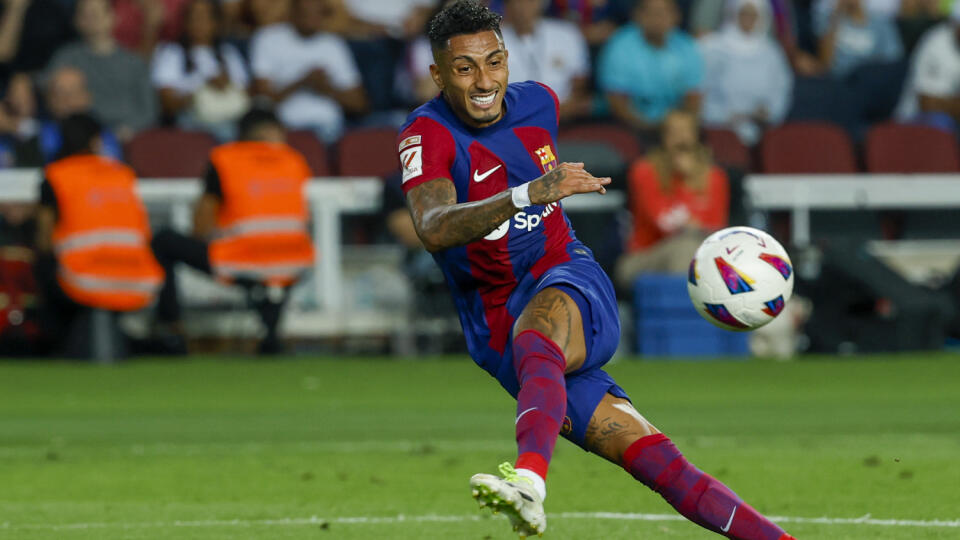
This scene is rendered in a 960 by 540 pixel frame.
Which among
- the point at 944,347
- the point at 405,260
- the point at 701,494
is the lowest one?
the point at 944,347

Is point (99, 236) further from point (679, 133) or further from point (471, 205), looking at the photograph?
point (471, 205)

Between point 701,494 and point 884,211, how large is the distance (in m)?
10.7

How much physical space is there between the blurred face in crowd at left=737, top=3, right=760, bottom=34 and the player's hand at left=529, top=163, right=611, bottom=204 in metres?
11.4

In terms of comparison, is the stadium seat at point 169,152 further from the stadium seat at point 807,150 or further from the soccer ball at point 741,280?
the soccer ball at point 741,280

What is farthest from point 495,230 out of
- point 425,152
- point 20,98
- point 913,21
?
point 913,21

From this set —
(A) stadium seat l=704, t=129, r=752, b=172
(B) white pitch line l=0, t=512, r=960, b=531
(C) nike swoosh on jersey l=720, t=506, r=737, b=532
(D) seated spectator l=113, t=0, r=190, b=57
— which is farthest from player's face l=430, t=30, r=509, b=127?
(D) seated spectator l=113, t=0, r=190, b=57

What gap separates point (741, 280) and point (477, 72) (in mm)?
1141

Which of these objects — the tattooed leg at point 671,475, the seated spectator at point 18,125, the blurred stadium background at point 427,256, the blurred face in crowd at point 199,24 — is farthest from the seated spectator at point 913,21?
the tattooed leg at point 671,475

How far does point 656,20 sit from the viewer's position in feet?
49.3

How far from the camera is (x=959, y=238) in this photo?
15.1 metres

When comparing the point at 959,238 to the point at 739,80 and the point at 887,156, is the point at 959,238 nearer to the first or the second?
the point at 887,156

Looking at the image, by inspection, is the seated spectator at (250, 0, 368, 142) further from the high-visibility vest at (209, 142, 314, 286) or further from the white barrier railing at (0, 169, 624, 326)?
the high-visibility vest at (209, 142, 314, 286)

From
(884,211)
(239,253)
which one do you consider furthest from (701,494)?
(884,211)

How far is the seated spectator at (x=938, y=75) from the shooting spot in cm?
1603
